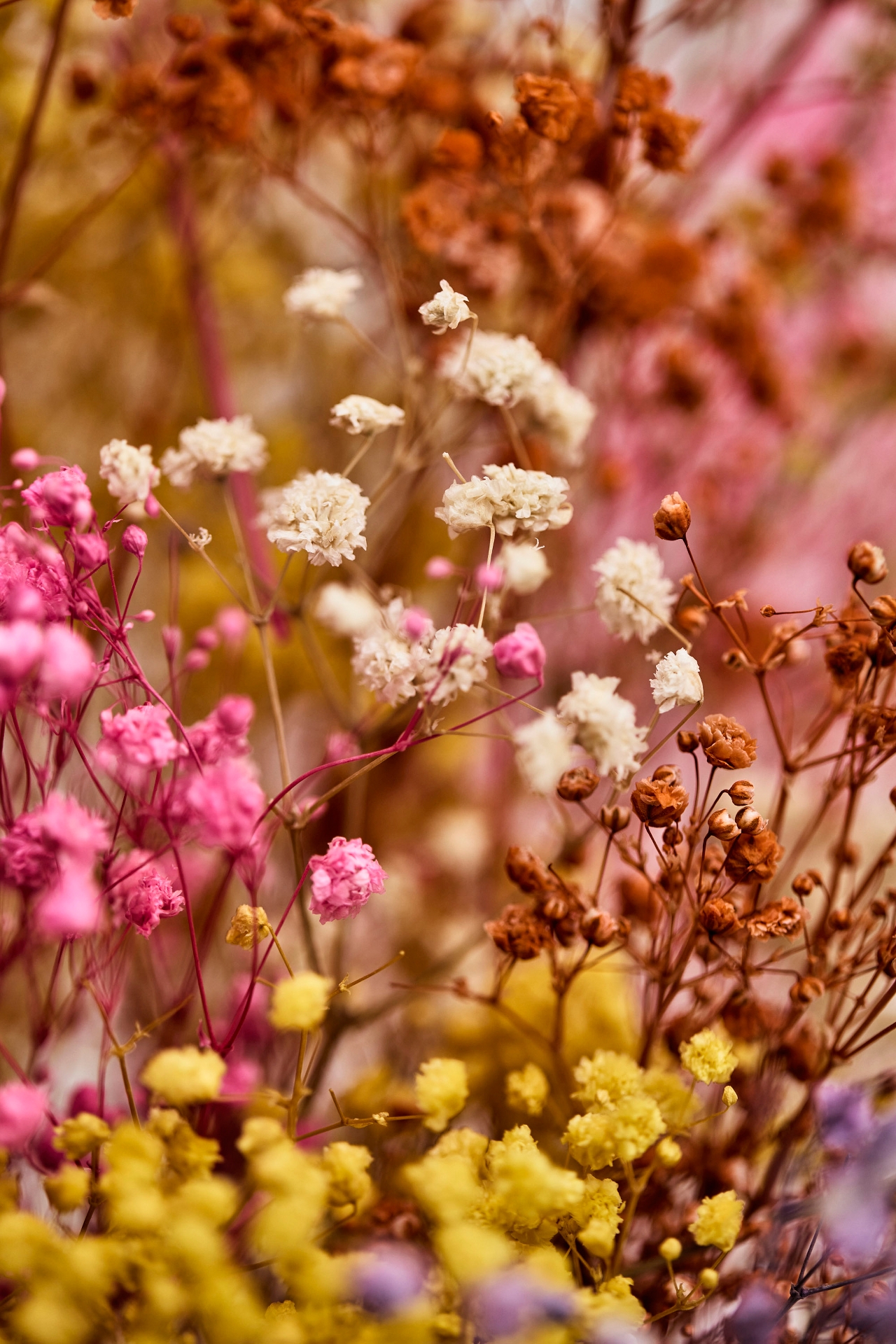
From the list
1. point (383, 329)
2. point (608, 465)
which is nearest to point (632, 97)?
point (608, 465)

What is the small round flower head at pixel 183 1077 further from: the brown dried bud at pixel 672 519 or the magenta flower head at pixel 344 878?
the brown dried bud at pixel 672 519

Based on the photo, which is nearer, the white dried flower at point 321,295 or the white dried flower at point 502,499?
the white dried flower at point 502,499

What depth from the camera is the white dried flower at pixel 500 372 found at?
0.48 metres

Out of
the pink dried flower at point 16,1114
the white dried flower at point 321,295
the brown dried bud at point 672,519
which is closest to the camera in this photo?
the pink dried flower at point 16,1114

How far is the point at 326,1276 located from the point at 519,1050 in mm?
368

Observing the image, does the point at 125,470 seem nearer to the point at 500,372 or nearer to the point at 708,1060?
the point at 500,372

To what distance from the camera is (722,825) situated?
15.9 inches

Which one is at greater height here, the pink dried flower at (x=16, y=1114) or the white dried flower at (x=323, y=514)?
the white dried flower at (x=323, y=514)

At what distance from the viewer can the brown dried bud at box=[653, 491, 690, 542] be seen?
42cm

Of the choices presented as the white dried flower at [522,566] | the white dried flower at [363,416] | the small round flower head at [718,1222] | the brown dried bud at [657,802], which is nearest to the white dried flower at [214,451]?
the white dried flower at [363,416]

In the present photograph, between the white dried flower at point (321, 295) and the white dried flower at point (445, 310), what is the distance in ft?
0.41

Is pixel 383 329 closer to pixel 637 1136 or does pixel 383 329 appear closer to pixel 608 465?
pixel 608 465

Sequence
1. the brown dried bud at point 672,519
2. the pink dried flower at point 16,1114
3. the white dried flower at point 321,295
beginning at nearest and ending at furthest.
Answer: the pink dried flower at point 16,1114, the brown dried bud at point 672,519, the white dried flower at point 321,295

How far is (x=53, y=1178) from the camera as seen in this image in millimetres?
343
